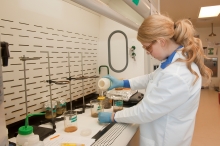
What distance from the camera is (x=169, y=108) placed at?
2.95ft

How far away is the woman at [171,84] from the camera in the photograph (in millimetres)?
877

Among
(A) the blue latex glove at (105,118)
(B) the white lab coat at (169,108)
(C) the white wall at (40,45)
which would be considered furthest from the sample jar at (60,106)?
(B) the white lab coat at (169,108)

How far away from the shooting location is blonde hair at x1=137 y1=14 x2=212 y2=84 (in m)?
0.92

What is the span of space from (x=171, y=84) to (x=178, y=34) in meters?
0.29

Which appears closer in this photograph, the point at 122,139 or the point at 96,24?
the point at 122,139

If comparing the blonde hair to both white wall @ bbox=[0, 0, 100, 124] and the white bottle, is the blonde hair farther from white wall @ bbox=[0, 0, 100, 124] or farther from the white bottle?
white wall @ bbox=[0, 0, 100, 124]

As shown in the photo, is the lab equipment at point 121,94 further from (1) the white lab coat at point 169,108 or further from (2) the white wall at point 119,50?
(1) the white lab coat at point 169,108

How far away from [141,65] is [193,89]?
0.96 metres

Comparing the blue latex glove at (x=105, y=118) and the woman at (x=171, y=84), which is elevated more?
the woman at (x=171, y=84)

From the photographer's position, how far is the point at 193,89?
926 mm

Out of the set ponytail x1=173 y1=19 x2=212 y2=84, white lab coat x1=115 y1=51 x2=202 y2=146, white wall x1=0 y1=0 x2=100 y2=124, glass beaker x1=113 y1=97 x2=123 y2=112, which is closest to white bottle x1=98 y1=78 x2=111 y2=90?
glass beaker x1=113 y1=97 x2=123 y2=112

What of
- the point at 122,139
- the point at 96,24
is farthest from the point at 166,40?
the point at 96,24

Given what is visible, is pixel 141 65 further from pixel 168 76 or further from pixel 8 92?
pixel 8 92

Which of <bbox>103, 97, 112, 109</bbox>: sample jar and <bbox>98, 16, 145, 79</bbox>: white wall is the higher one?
<bbox>98, 16, 145, 79</bbox>: white wall
